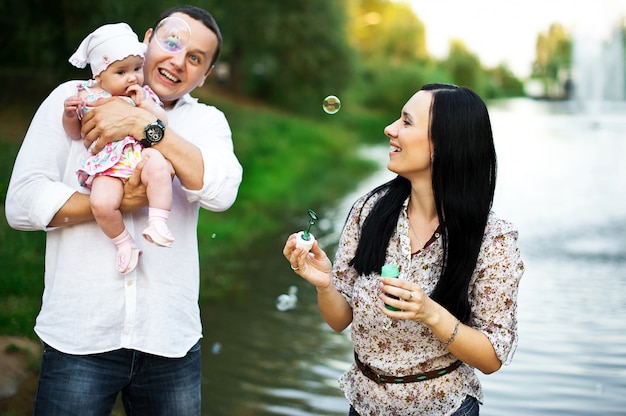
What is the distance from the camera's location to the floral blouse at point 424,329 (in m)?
2.46

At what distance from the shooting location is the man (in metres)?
2.39

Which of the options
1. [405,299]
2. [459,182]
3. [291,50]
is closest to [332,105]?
[459,182]

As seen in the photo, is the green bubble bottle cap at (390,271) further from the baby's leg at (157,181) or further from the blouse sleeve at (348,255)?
the baby's leg at (157,181)

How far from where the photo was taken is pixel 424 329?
99.3 inches

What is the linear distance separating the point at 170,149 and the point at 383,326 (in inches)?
32.3

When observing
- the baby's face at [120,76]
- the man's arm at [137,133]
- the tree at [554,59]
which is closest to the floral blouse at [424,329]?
the man's arm at [137,133]

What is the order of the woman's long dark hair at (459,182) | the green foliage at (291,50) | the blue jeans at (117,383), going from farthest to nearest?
the green foliage at (291,50) < the woman's long dark hair at (459,182) < the blue jeans at (117,383)

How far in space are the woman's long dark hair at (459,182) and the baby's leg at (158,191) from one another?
2.09 ft

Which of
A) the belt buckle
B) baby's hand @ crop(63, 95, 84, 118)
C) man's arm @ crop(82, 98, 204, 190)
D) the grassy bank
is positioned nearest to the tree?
the grassy bank

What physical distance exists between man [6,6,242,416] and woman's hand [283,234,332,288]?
0.26 m

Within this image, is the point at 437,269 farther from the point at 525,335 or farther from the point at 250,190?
the point at 250,190

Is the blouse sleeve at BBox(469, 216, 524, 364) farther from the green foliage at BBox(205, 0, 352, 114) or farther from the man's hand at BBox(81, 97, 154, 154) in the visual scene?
the green foliage at BBox(205, 0, 352, 114)

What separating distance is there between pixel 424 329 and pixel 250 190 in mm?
10882

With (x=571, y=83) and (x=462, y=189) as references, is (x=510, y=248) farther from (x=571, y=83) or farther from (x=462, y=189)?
(x=571, y=83)
